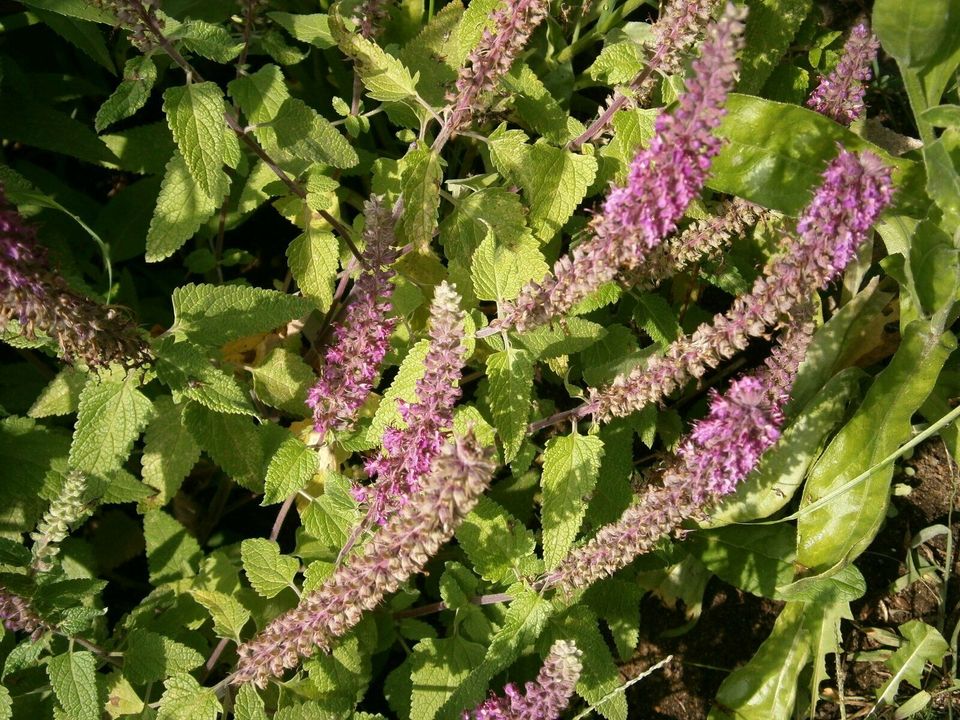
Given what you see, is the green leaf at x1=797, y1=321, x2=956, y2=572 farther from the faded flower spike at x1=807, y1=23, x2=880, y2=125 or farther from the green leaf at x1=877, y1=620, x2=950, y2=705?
the faded flower spike at x1=807, y1=23, x2=880, y2=125

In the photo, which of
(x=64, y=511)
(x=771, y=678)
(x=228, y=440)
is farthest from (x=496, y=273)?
(x=771, y=678)

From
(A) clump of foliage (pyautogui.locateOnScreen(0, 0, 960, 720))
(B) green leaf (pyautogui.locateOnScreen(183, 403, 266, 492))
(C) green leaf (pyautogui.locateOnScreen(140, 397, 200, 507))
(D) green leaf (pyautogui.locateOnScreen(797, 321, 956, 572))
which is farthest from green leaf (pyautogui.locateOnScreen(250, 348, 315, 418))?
(D) green leaf (pyautogui.locateOnScreen(797, 321, 956, 572))

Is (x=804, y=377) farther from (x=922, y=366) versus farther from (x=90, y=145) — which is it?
(x=90, y=145)

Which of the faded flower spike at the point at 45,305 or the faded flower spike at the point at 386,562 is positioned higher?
the faded flower spike at the point at 45,305

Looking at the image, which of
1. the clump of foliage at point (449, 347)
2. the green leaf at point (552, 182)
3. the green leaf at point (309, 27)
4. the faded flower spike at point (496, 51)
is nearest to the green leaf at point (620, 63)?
the clump of foliage at point (449, 347)

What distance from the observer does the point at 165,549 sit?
305 centimetres

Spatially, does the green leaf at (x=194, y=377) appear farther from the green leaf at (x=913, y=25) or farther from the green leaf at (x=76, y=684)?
the green leaf at (x=913, y=25)

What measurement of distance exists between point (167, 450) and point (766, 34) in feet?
9.24

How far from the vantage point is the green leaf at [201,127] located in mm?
2461

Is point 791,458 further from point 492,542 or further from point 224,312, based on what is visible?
point 224,312

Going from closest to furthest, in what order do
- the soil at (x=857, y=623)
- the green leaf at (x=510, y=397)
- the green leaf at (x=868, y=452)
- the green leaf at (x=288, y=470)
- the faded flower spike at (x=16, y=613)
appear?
1. the faded flower spike at (x=16, y=613)
2. the green leaf at (x=510, y=397)
3. the green leaf at (x=288, y=470)
4. the green leaf at (x=868, y=452)
5. the soil at (x=857, y=623)

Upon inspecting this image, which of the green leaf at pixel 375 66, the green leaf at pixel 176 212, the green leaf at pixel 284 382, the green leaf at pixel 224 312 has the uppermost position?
the green leaf at pixel 375 66

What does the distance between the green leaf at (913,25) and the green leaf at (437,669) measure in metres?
2.38

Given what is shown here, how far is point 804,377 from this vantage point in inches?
139
